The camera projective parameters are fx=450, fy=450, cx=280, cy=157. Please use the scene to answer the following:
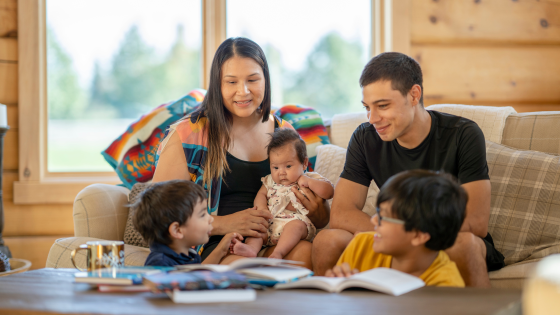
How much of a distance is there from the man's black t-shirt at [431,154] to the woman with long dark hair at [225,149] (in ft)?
0.85

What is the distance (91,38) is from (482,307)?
2.82 m

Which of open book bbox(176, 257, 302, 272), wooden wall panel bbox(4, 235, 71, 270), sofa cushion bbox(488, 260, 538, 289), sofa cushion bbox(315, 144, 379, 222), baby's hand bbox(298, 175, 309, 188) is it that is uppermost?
sofa cushion bbox(315, 144, 379, 222)

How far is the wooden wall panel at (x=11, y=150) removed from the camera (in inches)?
108

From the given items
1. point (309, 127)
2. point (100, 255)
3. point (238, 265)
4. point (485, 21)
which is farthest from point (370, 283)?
point (485, 21)

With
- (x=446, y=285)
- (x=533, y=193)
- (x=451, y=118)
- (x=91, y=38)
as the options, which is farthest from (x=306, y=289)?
(x=91, y=38)

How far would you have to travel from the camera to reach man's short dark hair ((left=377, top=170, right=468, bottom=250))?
1173 mm

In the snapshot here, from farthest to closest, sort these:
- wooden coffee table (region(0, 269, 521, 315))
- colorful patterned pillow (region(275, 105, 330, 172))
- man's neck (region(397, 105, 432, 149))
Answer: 1. colorful patterned pillow (region(275, 105, 330, 172))
2. man's neck (region(397, 105, 432, 149))
3. wooden coffee table (region(0, 269, 521, 315))

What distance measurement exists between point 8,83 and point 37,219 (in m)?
0.84

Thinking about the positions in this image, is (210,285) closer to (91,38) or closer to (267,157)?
(267,157)

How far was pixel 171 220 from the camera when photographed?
133 cm

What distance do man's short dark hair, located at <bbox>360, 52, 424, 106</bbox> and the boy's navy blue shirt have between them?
86cm

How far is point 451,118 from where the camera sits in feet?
5.45

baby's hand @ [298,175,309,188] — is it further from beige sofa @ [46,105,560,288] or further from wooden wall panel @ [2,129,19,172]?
wooden wall panel @ [2,129,19,172]

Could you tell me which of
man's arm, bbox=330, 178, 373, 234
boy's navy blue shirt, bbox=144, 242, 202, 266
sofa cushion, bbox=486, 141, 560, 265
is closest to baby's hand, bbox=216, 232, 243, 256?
boy's navy blue shirt, bbox=144, 242, 202, 266
